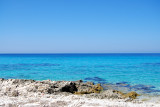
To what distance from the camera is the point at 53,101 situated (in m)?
7.79

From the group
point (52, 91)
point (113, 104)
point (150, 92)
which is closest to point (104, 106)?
point (113, 104)

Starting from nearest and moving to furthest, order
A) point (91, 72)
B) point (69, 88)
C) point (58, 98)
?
1. point (58, 98)
2. point (69, 88)
3. point (91, 72)

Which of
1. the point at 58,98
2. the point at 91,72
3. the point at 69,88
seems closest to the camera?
the point at 58,98

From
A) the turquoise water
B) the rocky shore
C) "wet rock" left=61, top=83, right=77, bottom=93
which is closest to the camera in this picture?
the rocky shore

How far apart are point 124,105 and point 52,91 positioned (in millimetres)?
4784

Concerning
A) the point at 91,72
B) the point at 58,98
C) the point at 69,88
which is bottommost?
the point at 91,72

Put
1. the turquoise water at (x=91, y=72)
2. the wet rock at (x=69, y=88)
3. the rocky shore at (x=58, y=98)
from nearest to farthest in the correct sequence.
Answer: the rocky shore at (x=58, y=98) → the wet rock at (x=69, y=88) → the turquoise water at (x=91, y=72)

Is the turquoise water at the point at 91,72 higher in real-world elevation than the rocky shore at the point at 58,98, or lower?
lower

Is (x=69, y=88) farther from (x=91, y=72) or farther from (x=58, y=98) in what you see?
(x=91, y=72)

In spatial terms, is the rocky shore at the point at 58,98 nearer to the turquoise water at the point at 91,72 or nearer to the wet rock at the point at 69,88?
the wet rock at the point at 69,88

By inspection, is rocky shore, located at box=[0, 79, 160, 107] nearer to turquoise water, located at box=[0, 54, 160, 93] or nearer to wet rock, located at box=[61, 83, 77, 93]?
wet rock, located at box=[61, 83, 77, 93]

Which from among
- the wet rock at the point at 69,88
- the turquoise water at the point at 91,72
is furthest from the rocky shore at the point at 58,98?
the turquoise water at the point at 91,72

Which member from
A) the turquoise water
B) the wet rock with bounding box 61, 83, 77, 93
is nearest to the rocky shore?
the wet rock with bounding box 61, 83, 77, 93

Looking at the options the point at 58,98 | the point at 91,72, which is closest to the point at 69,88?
the point at 58,98
